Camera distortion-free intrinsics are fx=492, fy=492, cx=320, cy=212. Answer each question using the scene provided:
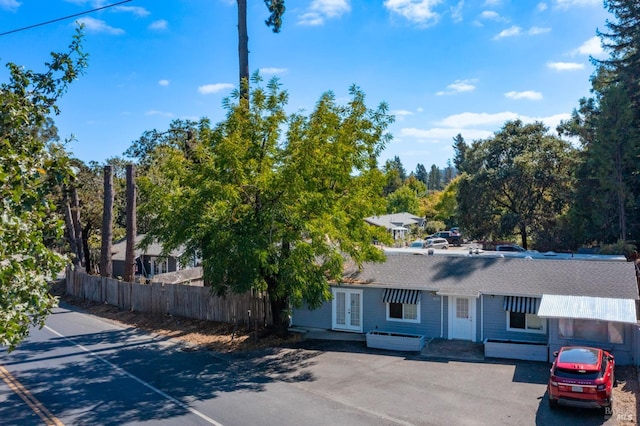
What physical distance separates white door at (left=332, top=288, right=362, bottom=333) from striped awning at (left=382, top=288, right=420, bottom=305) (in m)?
1.42

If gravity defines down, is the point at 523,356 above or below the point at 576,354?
below

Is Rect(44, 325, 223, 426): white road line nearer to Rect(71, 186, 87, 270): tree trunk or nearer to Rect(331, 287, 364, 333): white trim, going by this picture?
Rect(331, 287, 364, 333): white trim

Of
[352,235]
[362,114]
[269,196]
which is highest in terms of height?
[362,114]

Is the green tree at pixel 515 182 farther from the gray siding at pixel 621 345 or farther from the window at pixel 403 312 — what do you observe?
the gray siding at pixel 621 345

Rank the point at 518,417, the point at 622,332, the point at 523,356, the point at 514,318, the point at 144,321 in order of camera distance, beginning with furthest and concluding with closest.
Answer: the point at 144,321 < the point at 514,318 < the point at 523,356 < the point at 622,332 < the point at 518,417

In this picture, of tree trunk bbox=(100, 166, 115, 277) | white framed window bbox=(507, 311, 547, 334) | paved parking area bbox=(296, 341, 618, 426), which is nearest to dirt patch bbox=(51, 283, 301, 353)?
paved parking area bbox=(296, 341, 618, 426)

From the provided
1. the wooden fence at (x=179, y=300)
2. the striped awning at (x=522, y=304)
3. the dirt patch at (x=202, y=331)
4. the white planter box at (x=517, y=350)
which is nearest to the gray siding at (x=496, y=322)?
the striped awning at (x=522, y=304)

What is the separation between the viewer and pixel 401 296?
21.4 meters

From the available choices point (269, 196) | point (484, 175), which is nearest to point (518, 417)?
point (269, 196)

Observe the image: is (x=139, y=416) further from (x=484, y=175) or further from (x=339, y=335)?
(x=484, y=175)

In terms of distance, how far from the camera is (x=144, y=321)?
1031 inches

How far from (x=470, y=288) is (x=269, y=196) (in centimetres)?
917

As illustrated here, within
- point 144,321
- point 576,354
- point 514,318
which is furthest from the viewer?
point 144,321

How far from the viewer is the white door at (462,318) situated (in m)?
20.6
